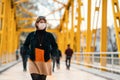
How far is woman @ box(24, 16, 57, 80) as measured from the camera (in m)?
5.96

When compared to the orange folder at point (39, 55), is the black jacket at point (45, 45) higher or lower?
higher

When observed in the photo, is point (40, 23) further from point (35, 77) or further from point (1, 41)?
point (1, 41)

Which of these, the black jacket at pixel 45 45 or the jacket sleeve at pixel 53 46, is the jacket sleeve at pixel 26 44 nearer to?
the black jacket at pixel 45 45

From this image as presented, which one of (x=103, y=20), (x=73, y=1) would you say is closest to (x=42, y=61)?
(x=103, y=20)

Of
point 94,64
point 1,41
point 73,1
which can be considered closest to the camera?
point 94,64

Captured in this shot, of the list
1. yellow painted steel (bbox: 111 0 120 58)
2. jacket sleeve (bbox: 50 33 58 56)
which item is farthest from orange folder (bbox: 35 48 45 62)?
yellow painted steel (bbox: 111 0 120 58)

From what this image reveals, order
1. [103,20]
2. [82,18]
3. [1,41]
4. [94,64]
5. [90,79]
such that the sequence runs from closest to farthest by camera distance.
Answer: [90,79] → [103,20] → [94,64] → [1,41] → [82,18]

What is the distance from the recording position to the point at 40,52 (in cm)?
595

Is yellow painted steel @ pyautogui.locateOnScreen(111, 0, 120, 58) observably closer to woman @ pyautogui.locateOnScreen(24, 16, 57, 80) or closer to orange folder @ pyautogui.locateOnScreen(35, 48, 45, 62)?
woman @ pyautogui.locateOnScreen(24, 16, 57, 80)

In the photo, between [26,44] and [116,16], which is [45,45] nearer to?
[26,44]

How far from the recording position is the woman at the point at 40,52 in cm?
596

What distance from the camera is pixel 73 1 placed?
44406 millimetres

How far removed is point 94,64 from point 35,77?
16377 mm

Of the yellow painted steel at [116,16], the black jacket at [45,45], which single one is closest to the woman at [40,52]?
the black jacket at [45,45]
